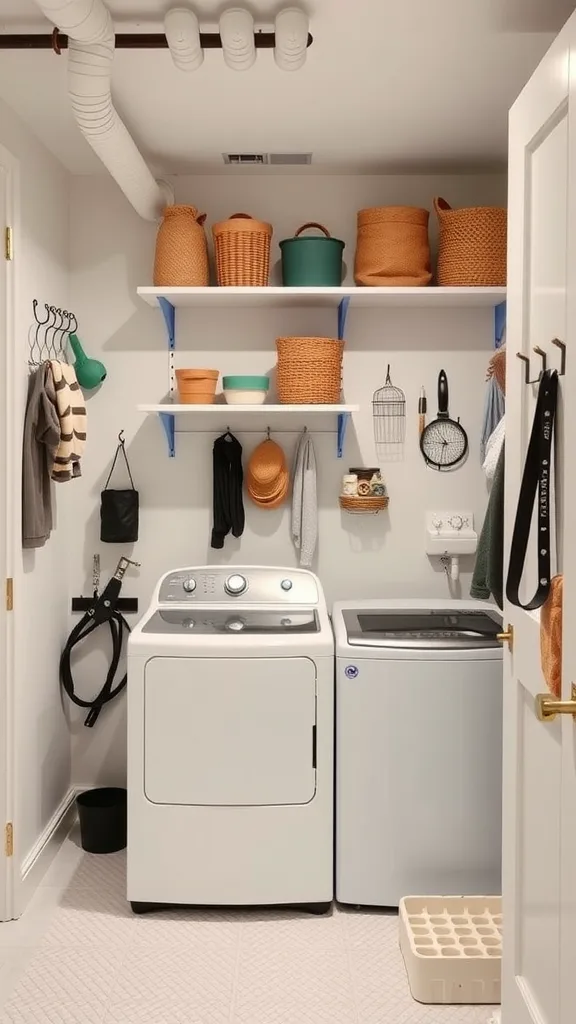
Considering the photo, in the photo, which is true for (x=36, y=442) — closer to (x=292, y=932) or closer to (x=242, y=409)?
(x=242, y=409)

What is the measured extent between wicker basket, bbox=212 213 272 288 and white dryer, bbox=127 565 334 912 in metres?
1.26

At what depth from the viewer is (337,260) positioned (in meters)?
3.34

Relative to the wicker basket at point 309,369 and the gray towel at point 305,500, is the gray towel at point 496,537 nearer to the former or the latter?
the wicker basket at point 309,369

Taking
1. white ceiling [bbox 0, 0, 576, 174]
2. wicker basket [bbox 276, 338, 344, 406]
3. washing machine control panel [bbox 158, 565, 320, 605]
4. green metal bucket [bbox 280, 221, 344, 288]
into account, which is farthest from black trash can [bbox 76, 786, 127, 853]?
white ceiling [bbox 0, 0, 576, 174]

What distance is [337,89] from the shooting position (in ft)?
8.93

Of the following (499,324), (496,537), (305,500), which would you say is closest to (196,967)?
→ (496,537)

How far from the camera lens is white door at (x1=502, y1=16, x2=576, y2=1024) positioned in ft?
5.26

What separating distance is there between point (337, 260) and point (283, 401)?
53 cm

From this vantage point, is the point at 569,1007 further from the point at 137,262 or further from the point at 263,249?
the point at 137,262

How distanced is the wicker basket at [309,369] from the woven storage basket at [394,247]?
0.91ft

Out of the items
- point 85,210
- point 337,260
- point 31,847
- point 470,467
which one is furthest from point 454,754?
point 85,210

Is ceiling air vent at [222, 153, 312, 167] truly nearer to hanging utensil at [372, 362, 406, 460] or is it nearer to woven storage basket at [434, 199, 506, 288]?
woven storage basket at [434, 199, 506, 288]

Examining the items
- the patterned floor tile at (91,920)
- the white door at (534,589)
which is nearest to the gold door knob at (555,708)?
the white door at (534,589)

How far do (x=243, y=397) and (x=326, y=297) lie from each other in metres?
0.46
